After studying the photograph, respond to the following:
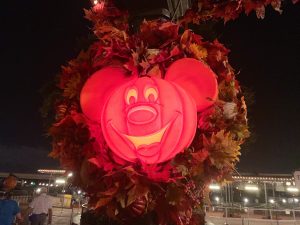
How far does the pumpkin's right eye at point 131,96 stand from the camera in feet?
7.86

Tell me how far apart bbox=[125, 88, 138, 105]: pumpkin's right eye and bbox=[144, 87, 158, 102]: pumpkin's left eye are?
85 millimetres

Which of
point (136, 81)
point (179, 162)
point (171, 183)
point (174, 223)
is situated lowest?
point (174, 223)

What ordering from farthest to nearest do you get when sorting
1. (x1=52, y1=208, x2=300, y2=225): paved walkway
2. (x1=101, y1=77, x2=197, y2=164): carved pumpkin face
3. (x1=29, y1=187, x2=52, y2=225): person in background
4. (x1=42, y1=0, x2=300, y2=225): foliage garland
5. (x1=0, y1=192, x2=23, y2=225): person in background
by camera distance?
1. (x1=52, y1=208, x2=300, y2=225): paved walkway
2. (x1=29, y1=187, x2=52, y2=225): person in background
3. (x1=0, y1=192, x2=23, y2=225): person in background
4. (x1=42, y1=0, x2=300, y2=225): foliage garland
5. (x1=101, y1=77, x2=197, y2=164): carved pumpkin face

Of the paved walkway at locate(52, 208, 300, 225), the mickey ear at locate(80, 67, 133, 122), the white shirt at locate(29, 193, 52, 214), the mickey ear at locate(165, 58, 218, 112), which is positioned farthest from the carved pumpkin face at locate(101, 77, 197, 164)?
the paved walkway at locate(52, 208, 300, 225)

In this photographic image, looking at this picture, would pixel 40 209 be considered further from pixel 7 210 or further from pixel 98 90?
pixel 98 90

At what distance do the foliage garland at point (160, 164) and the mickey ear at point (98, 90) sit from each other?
9 centimetres

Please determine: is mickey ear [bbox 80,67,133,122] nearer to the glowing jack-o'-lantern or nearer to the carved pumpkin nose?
the glowing jack-o'-lantern

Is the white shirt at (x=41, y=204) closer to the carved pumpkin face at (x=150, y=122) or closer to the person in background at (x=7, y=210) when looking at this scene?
the person in background at (x=7, y=210)

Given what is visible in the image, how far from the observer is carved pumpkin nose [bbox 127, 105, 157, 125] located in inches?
90.7

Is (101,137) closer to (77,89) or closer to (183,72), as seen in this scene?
(77,89)

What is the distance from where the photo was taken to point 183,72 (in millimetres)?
2537

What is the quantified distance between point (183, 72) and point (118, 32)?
2.81ft

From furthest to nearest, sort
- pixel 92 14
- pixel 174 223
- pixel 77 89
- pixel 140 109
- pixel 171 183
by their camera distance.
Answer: pixel 92 14, pixel 77 89, pixel 174 223, pixel 171 183, pixel 140 109

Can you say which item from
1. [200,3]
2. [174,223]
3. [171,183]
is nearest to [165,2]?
[200,3]
